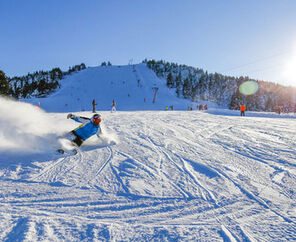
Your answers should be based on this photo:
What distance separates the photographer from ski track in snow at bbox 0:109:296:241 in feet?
5.55

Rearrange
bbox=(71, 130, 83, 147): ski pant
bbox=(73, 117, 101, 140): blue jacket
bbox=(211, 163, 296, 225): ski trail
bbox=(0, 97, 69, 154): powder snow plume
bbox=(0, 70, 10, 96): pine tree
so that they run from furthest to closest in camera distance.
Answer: bbox=(0, 70, 10, 96): pine tree
bbox=(73, 117, 101, 140): blue jacket
bbox=(71, 130, 83, 147): ski pant
bbox=(0, 97, 69, 154): powder snow plume
bbox=(211, 163, 296, 225): ski trail

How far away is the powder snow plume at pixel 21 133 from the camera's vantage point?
399cm

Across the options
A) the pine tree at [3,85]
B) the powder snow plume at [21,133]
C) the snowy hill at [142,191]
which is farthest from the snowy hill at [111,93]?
the snowy hill at [142,191]

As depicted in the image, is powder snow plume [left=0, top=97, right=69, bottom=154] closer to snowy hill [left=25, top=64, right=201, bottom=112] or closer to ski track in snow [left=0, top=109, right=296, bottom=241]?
ski track in snow [left=0, top=109, right=296, bottom=241]

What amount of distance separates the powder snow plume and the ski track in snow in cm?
71

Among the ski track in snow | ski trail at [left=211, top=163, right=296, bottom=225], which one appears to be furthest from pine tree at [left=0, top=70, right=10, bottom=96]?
ski trail at [left=211, top=163, right=296, bottom=225]

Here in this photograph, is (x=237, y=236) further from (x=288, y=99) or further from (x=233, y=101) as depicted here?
(x=288, y=99)

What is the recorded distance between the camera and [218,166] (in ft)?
11.2

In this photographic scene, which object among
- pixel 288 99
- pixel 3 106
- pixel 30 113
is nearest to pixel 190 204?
pixel 30 113

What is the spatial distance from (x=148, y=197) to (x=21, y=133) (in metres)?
4.30

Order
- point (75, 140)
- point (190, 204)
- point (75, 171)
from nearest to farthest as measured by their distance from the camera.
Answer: point (190, 204) → point (75, 171) → point (75, 140)

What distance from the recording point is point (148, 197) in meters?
2.32

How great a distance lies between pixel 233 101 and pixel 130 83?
47549mm

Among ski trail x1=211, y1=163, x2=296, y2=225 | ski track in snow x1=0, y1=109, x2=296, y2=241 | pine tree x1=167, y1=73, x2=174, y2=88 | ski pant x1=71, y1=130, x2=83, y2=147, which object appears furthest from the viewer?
pine tree x1=167, y1=73, x2=174, y2=88
